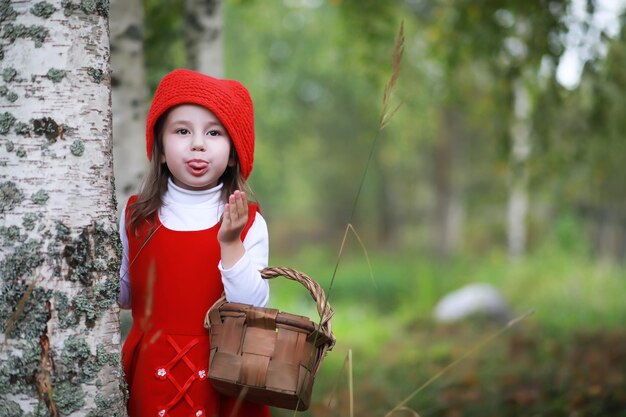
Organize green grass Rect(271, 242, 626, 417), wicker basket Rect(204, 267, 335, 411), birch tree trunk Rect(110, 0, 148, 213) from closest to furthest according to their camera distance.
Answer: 1. wicker basket Rect(204, 267, 335, 411)
2. birch tree trunk Rect(110, 0, 148, 213)
3. green grass Rect(271, 242, 626, 417)

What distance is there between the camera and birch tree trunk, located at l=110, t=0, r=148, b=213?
3.88 metres

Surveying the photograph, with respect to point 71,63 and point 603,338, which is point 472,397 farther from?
point 71,63

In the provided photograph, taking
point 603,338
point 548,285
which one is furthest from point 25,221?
point 548,285

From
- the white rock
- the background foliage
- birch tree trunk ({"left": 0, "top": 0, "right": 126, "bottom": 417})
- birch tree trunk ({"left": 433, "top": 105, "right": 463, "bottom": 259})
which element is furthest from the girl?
birch tree trunk ({"left": 433, "top": 105, "right": 463, "bottom": 259})

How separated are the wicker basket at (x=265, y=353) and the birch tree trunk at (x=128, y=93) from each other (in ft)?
6.92

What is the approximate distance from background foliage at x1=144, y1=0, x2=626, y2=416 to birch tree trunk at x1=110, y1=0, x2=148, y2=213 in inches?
39.6

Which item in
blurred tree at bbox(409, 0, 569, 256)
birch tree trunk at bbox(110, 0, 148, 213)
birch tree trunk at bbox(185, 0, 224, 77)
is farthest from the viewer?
blurred tree at bbox(409, 0, 569, 256)

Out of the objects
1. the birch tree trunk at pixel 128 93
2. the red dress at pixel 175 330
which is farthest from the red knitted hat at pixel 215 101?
the birch tree trunk at pixel 128 93

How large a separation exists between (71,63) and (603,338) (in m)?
6.38

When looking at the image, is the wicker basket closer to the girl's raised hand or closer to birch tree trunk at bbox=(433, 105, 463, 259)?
the girl's raised hand

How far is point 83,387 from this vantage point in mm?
1957

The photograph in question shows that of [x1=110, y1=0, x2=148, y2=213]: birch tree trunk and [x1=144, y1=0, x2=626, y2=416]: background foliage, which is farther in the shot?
[x1=144, y1=0, x2=626, y2=416]: background foliage

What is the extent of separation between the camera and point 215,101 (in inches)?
87.9

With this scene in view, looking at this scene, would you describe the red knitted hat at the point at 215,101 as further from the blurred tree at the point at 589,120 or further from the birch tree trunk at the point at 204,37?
the blurred tree at the point at 589,120
